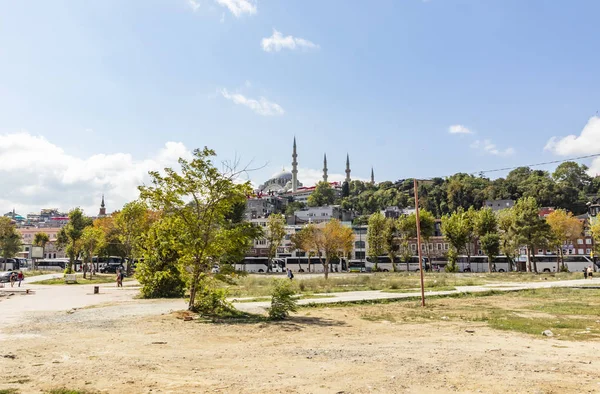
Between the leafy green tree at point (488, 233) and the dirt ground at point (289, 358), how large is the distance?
56698 millimetres

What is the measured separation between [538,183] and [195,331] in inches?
5545

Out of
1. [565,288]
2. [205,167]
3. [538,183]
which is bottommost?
[565,288]

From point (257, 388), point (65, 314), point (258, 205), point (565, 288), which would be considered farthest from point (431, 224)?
point (258, 205)

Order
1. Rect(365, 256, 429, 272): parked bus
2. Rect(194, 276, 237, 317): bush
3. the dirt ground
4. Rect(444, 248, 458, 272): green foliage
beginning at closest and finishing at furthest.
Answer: the dirt ground
Rect(194, 276, 237, 317): bush
Rect(444, 248, 458, 272): green foliage
Rect(365, 256, 429, 272): parked bus

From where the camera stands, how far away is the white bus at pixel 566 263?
75188 mm

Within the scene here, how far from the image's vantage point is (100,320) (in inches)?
793

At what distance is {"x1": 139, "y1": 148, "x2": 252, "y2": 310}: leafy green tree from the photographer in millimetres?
21641

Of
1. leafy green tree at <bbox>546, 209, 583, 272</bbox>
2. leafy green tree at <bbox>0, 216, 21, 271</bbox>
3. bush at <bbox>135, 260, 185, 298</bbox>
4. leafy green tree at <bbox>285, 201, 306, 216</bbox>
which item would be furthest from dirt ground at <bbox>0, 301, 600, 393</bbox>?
leafy green tree at <bbox>285, 201, 306, 216</bbox>

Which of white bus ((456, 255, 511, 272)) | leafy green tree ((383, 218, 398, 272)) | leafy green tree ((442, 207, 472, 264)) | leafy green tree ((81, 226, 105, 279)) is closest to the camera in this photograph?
leafy green tree ((81, 226, 105, 279))

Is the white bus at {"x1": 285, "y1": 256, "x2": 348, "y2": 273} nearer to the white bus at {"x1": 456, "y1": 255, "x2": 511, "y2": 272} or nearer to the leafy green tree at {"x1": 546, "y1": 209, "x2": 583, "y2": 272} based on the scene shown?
the white bus at {"x1": 456, "y1": 255, "x2": 511, "y2": 272}

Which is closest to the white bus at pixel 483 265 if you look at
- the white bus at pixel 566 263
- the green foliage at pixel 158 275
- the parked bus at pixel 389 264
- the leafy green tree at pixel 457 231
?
the white bus at pixel 566 263

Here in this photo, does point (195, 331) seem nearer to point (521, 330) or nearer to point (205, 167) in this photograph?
point (205, 167)

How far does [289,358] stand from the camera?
1271 cm

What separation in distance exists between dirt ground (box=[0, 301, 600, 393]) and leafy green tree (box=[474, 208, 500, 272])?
56.7m
